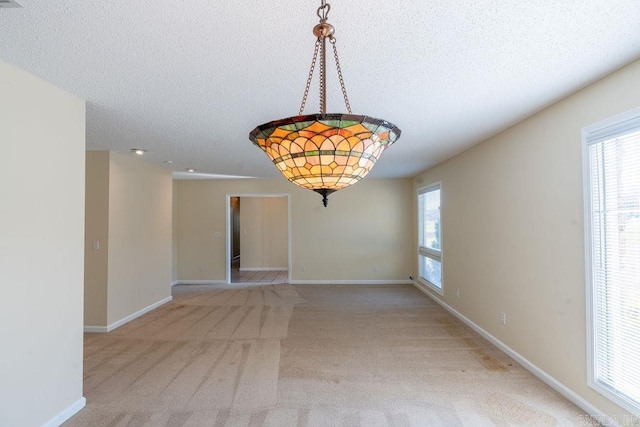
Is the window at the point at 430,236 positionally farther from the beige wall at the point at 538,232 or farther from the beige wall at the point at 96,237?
the beige wall at the point at 96,237

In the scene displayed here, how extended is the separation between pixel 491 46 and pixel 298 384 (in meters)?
2.67

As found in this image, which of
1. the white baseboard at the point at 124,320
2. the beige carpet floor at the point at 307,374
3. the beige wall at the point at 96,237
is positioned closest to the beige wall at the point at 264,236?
the white baseboard at the point at 124,320

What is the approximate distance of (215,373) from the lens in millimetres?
2775

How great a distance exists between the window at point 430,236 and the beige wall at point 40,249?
4.66 m

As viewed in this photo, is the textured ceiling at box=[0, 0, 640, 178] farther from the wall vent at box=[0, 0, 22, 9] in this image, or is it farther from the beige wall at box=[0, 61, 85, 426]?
the beige wall at box=[0, 61, 85, 426]

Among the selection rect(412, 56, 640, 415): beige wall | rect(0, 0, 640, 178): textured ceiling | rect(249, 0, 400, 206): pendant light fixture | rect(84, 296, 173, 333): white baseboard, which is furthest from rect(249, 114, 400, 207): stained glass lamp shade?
rect(84, 296, 173, 333): white baseboard

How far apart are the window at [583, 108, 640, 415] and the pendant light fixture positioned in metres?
1.84

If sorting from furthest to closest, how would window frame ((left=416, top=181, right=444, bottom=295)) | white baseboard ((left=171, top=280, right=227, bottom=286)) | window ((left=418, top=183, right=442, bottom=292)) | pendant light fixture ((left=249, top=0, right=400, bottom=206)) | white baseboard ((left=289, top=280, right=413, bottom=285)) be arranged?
white baseboard ((left=171, top=280, right=227, bottom=286)), white baseboard ((left=289, top=280, right=413, bottom=285)), window ((left=418, top=183, right=442, bottom=292)), window frame ((left=416, top=181, right=444, bottom=295)), pendant light fixture ((left=249, top=0, right=400, bottom=206))

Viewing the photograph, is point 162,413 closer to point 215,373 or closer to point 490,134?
point 215,373

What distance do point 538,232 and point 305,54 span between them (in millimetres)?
2410

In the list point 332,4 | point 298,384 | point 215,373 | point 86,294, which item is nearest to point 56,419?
point 215,373

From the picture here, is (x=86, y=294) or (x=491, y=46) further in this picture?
(x=86, y=294)

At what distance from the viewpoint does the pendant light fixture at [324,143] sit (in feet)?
2.78

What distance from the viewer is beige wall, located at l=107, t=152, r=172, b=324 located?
3.99 m
